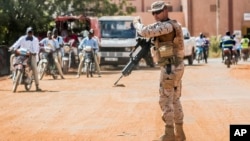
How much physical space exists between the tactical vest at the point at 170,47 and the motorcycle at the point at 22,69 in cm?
984

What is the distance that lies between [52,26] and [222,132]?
24932 millimetres

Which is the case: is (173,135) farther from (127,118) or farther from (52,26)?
(52,26)

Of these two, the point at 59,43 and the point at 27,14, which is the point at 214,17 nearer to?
the point at 27,14

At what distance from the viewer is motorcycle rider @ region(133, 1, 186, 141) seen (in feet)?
29.7

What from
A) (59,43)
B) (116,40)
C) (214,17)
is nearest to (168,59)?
(59,43)

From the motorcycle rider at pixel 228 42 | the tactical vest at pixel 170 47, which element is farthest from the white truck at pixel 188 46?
the tactical vest at pixel 170 47

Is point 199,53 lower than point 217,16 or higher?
lower

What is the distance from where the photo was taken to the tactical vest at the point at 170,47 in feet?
30.1

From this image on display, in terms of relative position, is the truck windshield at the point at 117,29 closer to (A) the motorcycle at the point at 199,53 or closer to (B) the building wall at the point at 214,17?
(A) the motorcycle at the point at 199,53

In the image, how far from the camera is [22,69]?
19.0 meters

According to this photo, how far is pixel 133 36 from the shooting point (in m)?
33.4

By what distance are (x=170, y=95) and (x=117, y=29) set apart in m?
24.7

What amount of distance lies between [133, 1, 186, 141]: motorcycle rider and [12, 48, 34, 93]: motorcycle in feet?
31.9

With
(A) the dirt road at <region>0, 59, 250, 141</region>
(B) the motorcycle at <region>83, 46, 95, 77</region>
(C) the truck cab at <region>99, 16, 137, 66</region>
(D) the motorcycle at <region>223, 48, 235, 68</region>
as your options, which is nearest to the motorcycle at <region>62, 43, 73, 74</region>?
(C) the truck cab at <region>99, 16, 137, 66</region>
